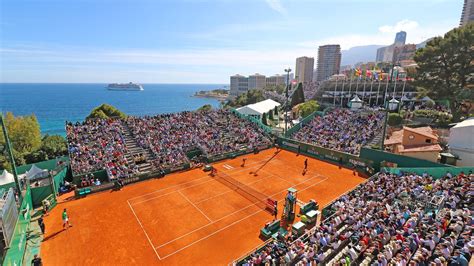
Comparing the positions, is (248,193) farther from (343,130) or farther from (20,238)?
(343,130)

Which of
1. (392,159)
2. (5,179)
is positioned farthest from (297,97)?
(5,179)

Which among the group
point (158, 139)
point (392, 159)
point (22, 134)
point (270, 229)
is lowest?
point (270, 229)

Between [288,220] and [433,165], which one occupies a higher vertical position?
[433,165]

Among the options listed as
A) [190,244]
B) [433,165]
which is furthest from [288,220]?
[433,165]

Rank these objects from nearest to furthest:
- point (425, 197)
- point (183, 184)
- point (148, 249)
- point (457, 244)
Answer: point (457, 244) → point (148, 249) → point (425, 197) → point (183, 184)

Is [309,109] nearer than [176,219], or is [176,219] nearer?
[176,219]

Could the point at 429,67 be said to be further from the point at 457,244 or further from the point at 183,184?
the point at 183,184

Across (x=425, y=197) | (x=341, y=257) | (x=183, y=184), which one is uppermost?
(x=425, y=197)
